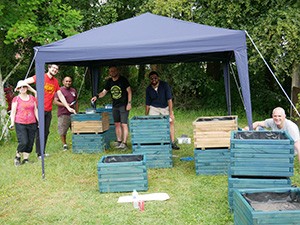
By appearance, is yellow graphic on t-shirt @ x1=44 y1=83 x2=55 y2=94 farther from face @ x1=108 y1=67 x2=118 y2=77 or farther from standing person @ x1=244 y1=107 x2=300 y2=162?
standing person @ x1=244 y1=107 x2=300 y2=162

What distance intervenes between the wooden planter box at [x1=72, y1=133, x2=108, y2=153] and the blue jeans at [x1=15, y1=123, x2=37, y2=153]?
1208mm

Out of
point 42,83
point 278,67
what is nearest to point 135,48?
point 42,83

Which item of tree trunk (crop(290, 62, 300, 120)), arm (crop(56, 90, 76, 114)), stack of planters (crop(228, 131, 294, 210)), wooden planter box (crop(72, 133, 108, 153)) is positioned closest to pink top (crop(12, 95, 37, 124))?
arm (crop(56, 90, 76, 114))

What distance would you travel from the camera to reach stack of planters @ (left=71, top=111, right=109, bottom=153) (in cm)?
795

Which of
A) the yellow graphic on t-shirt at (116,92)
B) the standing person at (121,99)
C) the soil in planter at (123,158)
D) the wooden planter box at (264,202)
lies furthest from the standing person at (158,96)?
the wooden planter box at (264,202)

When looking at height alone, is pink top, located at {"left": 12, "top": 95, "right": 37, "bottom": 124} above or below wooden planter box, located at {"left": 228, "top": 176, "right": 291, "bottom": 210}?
above

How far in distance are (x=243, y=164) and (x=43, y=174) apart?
11.6 ft

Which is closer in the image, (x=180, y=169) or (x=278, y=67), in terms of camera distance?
(x=180, y=169)

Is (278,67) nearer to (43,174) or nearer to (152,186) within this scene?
Answer: (152,186)

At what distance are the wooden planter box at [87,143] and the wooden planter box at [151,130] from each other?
5.62 ft

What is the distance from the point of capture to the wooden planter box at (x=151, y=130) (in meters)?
6.46

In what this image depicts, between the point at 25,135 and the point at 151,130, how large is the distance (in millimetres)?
2431

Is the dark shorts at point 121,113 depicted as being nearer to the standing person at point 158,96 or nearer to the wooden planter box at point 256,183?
the standing person at point 158,96

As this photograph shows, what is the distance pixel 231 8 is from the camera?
1084cm
